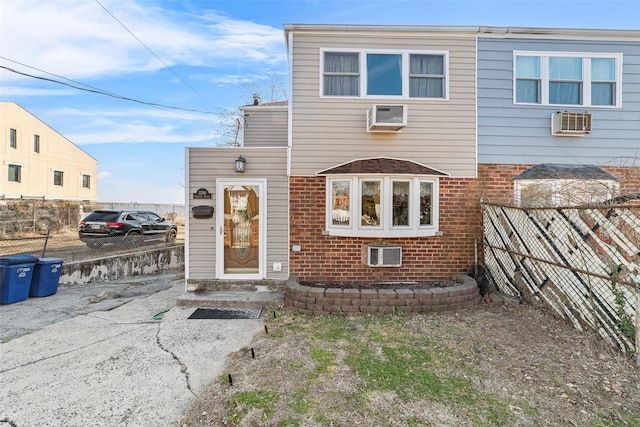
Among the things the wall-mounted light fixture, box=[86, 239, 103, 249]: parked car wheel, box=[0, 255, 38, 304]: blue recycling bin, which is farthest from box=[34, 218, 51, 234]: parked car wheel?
the wall-mounted light fixture

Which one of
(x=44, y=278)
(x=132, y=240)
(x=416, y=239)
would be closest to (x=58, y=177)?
(x=132, y=240)

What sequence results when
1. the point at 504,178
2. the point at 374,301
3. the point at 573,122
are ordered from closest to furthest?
the point at 374,301
the point at 573,122
the point at 504,178

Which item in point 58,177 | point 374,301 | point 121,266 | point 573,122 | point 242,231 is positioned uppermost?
point 58,177

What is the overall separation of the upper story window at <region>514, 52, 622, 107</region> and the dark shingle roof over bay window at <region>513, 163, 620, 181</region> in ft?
4.35

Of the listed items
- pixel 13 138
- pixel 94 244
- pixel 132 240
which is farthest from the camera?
pixel 13 138

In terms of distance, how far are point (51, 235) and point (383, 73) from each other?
17.8m

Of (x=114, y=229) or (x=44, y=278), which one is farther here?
(x=114, y=229)

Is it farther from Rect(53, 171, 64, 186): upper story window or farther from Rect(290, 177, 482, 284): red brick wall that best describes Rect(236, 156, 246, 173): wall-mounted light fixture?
Rect(53, 171, 64, 186): upper story window

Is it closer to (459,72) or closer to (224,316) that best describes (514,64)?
(459,72)

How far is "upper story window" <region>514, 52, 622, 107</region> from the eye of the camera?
651cm

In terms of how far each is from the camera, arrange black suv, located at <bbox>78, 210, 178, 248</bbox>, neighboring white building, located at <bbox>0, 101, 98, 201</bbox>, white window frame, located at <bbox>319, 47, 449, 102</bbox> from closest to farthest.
→ white window frame, located at <bbox>319, 47, 449, 102</bbox>
black suv, located at <bbox>78, 210, 178, 248</bbox>
neighboring white building, located at <bbox>0, 101, 98, 201</bbox>

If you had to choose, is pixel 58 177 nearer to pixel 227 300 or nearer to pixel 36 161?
pixel 36 161

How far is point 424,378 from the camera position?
3.22 m

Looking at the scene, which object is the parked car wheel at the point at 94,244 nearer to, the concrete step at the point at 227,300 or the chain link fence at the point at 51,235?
the chain link fence at the point at 51,235
